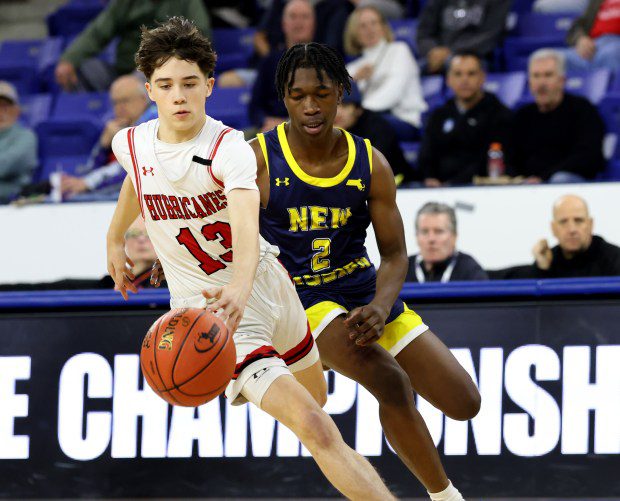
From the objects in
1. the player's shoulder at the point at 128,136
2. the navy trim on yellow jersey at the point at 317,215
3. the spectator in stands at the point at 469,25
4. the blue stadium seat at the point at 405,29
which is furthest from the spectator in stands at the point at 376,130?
the player's shoulder at the point at 128,136

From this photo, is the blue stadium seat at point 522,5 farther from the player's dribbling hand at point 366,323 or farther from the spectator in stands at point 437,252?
the player's dribbling hand at point 366,323

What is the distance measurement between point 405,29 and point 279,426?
5602mm

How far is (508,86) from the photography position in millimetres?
10188

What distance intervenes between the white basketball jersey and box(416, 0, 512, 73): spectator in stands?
18.3 feet

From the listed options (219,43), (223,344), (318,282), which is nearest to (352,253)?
(318,282)

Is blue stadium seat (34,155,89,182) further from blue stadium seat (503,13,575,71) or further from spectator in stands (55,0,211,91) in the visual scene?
blue stadium seat (503,13,575,71)

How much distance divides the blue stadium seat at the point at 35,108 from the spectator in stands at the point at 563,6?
4.62m

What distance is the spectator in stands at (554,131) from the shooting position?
8.72 metres

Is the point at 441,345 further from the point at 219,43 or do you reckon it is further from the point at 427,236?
the point at 219,43

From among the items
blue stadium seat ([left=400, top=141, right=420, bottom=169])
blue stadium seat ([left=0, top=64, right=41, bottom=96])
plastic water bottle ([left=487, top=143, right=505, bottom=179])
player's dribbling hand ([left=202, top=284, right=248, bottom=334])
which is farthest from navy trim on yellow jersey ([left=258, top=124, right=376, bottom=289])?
blue stadium seat ([left=0, top=64, right=41, bottom=96])

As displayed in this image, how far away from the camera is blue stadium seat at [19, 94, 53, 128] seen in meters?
11.5

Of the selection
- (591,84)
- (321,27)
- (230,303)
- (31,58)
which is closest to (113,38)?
(31,58)

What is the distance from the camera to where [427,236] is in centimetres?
750

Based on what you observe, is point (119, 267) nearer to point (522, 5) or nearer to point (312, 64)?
point (312, 64)
